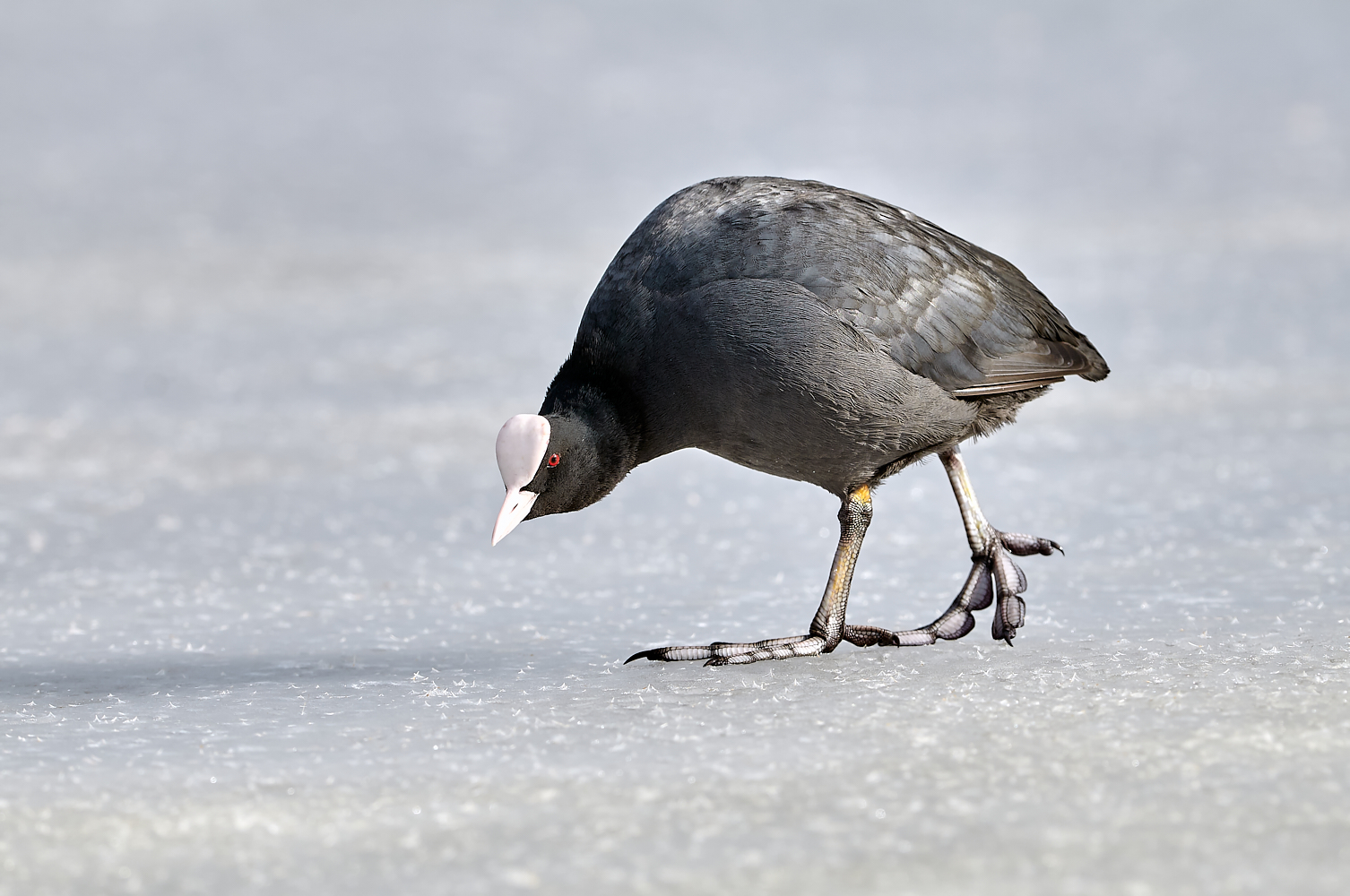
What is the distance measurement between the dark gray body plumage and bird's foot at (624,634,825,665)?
0.34 metres

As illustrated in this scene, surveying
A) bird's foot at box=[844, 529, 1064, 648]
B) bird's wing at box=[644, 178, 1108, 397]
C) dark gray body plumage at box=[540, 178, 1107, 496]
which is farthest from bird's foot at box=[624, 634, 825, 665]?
bird's wing at box=[644, 178, 1108, 397]

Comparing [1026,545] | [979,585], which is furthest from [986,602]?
[1026,545]

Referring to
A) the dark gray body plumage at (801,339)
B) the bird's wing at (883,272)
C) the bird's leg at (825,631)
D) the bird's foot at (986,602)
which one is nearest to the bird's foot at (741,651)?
the bird's leg at (825,631)

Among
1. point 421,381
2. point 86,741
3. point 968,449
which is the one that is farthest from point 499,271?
point 86,741

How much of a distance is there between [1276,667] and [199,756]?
2.01 meters

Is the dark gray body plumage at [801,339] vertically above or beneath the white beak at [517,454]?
above

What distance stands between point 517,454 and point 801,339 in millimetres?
638

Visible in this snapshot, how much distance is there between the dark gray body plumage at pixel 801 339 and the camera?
10.5ft

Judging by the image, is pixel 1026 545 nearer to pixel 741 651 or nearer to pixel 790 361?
pixel 741 651

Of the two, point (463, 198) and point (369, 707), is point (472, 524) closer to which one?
point (369, 707)

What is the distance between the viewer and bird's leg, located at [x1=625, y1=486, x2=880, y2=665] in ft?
11.1

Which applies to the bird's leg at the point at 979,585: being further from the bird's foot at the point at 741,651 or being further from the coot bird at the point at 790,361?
the bird's foot at the point at 741,651

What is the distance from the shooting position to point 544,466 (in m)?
3.35

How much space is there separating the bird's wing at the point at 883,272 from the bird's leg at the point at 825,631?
35cm
